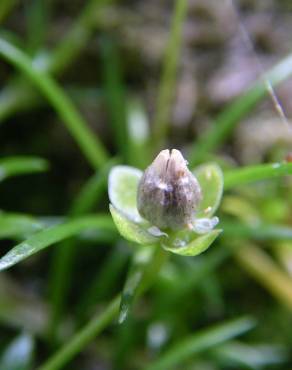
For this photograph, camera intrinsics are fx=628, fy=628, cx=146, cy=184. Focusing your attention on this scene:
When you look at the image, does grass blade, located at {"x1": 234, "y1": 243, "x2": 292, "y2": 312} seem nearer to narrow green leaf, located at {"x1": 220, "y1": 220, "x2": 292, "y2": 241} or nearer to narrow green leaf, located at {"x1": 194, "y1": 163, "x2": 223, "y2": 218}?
narrow green leaf, located at {"x1": 220, "y1": 220, "x2": 292, "y2": 241}

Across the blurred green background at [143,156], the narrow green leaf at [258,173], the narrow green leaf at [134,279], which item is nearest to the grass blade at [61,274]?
the blurred green background at [143,156]

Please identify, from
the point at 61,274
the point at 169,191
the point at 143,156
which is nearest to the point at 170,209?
the point at 169,191

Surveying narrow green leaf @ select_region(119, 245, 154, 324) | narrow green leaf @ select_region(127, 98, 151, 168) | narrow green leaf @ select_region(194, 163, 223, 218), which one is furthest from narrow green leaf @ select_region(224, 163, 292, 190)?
narrow green leaf @ select_region(127, 98, 151, 168)

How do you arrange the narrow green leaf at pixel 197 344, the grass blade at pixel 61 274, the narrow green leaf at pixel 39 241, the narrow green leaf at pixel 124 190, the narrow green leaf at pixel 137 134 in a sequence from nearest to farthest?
the narrow green leaf at pixel 39 241 < the narrow green leaf at pixel 124 190 < the narrow green leaf at pixel 197 344 < the grass blade at pixel 61 274 < the narrow green leaf at pixel 137 134

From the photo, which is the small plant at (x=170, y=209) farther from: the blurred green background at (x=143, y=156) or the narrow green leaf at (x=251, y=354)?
the narrow green leaf at (x=251, y=354)

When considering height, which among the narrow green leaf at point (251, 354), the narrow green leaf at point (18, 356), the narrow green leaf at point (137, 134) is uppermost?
the narrow green leaf at point (137, 134)

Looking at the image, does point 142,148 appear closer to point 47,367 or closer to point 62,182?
point 62,182

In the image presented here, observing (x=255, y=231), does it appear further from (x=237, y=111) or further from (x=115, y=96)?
(x=115, y=96)
